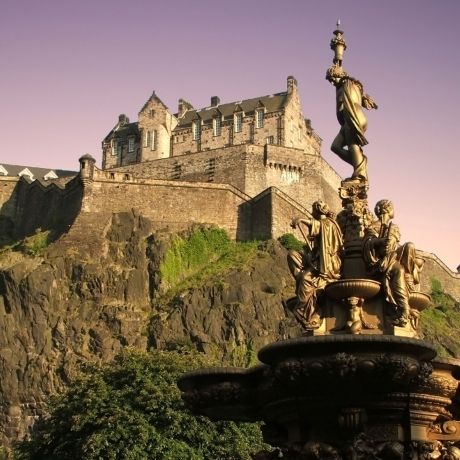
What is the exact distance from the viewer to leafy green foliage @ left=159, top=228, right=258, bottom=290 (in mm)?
57062

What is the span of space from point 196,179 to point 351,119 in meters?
56.9

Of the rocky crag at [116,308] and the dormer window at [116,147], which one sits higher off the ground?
the dormer window at [116,147]

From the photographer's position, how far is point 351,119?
40.3ft

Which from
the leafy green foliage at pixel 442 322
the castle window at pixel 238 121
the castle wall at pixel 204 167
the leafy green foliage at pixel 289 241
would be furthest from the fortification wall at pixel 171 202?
the leafy green foliage at pixel 442 322

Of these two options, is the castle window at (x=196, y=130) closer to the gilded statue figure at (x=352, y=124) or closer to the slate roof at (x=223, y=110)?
the slate roof at (x=223, y=110)

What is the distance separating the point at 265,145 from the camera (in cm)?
6875

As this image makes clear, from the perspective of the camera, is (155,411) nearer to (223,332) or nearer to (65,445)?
(65,445)

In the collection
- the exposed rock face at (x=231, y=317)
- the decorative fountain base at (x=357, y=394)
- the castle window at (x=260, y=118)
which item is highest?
the castle window at (x=260, y=118)

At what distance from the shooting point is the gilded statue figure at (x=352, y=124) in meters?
12.3

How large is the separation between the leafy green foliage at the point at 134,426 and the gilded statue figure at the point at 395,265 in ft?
56.2

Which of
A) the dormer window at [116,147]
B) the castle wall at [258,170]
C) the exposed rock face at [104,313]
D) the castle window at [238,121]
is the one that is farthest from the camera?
the dormer window at [116,147]

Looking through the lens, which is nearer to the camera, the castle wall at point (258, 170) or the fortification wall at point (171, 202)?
the fortification wall at point (171, 202)

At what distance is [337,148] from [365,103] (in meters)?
0.78

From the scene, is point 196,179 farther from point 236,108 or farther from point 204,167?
point 236,108
